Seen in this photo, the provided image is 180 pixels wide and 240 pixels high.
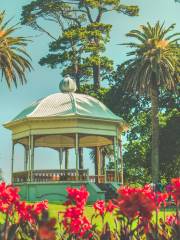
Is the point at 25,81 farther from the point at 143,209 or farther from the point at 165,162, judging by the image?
the point at 143,209

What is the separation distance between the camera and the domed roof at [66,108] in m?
34.0

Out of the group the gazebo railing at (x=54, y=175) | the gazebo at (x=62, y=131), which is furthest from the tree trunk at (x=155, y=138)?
the gazebo railing at (x=54, y=175)

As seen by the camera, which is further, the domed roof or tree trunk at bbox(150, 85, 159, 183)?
tree trunk at bbox(150, 85, 159, 183)

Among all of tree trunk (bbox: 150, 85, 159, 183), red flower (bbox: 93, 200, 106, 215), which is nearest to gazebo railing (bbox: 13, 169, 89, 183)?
tree trunk (bbox: 150, 85, 159, 183)

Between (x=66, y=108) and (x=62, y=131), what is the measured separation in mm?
1814

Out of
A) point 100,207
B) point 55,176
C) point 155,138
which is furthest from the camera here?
point 155,138

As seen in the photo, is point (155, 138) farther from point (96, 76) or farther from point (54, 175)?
point (54, 175)

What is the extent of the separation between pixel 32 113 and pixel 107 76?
18.7 metres

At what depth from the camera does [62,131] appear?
33.6 m

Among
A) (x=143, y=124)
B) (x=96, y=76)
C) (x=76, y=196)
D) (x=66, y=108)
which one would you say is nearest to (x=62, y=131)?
(x=66, y=108)

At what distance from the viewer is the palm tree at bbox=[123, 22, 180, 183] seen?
142ft

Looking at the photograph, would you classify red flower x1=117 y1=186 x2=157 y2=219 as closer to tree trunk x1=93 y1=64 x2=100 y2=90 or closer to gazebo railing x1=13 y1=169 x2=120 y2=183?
gazebo railing x1=13 y1=169 x2=120 y2=183

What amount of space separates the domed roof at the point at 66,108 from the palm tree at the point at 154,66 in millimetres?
8442

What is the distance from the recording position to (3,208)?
5879mm
